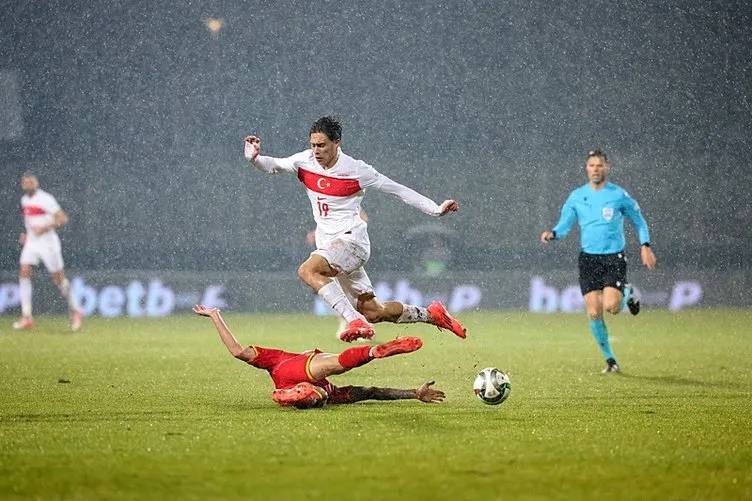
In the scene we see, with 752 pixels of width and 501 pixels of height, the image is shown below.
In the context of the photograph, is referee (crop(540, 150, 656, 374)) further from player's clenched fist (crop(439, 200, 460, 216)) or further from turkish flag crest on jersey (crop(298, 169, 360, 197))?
turkish flag crest on jersey (crop(298, 169, 360, 197))

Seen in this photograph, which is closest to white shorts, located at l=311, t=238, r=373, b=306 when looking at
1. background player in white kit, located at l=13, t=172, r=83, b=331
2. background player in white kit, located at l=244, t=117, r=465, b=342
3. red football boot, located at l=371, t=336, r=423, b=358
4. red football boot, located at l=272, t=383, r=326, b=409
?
background player in white kit, located at l=244, t=117, r=465, b=342

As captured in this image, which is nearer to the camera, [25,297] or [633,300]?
[633,300]

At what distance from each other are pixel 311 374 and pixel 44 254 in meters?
11.8

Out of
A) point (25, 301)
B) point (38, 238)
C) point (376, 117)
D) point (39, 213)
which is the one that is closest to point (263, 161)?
point (25, 301)

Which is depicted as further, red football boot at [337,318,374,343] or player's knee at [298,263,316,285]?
player's knee at [298,263,316,285]

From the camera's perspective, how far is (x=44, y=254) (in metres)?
19.1

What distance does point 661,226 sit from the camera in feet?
82.4

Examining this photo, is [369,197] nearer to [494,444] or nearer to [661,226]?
[661,226]

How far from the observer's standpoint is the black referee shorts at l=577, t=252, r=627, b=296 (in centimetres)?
1227

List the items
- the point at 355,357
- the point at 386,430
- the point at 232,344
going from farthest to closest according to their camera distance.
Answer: the point at 232,344 < the point at 355,357 < the point at 386,430

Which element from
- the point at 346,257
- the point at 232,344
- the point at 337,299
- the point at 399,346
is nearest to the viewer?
the point at 399,346

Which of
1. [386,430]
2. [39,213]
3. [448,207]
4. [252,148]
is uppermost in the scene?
[252,148]

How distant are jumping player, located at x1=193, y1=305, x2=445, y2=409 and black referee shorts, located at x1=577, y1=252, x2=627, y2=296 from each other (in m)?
4.18

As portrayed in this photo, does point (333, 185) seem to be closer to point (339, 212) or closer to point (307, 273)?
point (339, 212)
